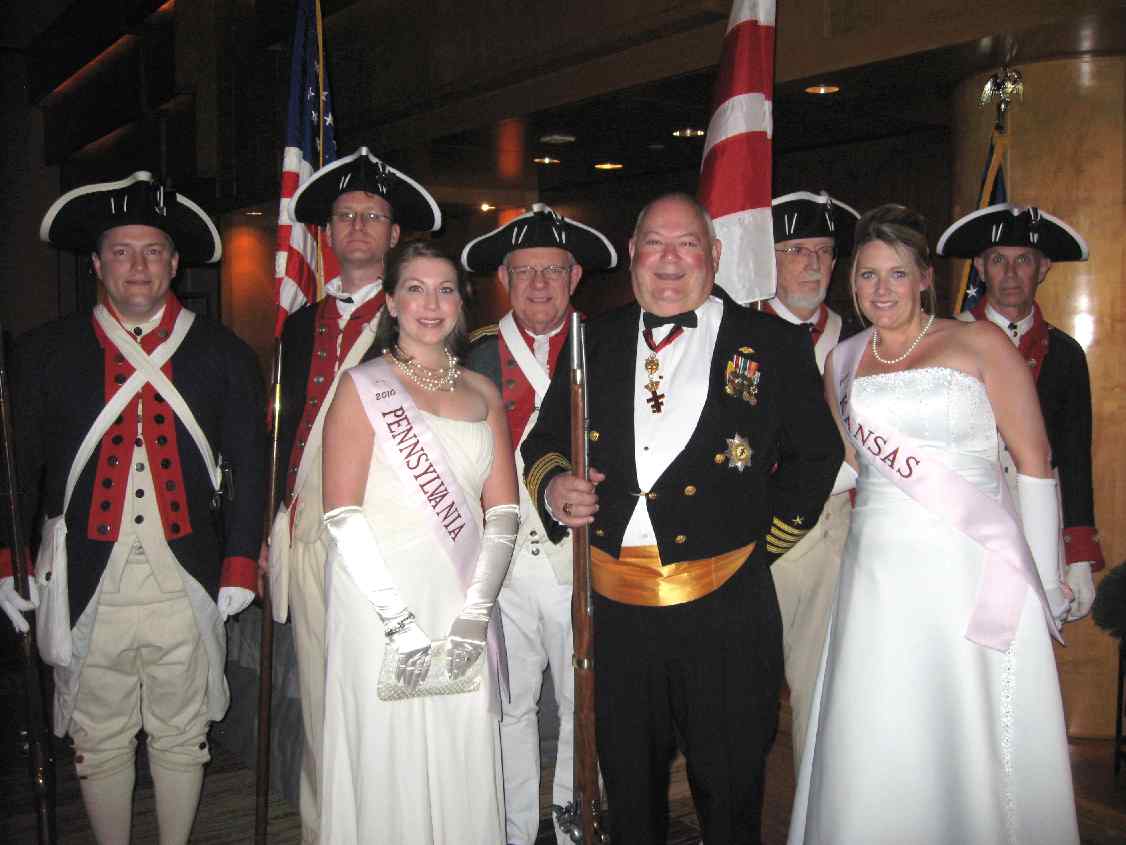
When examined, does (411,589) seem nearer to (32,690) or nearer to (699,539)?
(699,539)

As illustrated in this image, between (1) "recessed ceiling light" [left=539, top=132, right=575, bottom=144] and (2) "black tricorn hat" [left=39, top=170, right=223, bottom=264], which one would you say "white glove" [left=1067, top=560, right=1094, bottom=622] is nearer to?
(2) "black tricorn hat" [left=39, top=170, right=223, bottom=264]

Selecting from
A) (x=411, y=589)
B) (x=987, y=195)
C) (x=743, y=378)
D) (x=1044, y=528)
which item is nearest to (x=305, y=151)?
(x=411, y=589)

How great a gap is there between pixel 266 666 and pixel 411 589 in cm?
88

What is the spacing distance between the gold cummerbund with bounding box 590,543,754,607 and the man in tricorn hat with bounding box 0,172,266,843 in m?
1.16

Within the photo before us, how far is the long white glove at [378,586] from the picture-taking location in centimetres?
240

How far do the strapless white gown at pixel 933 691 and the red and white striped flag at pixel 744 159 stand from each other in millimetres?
660

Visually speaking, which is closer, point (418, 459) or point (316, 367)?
point (418, 459)

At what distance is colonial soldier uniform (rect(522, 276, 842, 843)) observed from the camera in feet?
7.87

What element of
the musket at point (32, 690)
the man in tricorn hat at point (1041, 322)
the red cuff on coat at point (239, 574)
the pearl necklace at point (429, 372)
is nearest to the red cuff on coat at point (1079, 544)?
the man in tricorn hat at point (1041, 322)

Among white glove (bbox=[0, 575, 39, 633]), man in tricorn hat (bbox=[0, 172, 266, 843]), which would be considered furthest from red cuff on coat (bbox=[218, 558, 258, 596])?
white glove (bbox=[0, 575, 39, 633])

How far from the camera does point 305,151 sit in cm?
364

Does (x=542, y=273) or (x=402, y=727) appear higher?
(x=542, y=273)

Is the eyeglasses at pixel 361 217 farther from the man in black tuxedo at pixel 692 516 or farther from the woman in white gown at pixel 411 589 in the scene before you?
the man in black tuxedo at pixel 692 516

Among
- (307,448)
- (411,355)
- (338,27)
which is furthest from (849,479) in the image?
(338,27)
